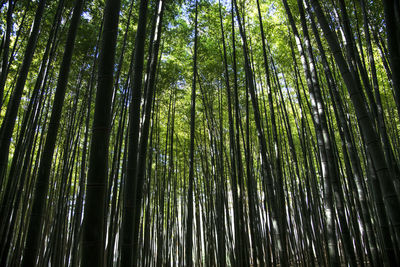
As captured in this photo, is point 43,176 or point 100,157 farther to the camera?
point 43,176

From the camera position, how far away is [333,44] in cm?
167

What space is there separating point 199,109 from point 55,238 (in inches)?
180

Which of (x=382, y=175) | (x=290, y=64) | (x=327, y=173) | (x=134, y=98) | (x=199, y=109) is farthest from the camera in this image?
(x=199, y=109)

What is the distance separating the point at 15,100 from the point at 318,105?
272 centimetres

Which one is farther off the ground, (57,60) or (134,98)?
(57,60)

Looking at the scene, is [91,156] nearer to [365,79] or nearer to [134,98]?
[134,98]

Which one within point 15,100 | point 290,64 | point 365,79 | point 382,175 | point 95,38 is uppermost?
point 290,64

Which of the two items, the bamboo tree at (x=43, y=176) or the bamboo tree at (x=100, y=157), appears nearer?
the bamboo tree at (x=100, y=157)

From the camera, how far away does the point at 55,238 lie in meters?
4.09

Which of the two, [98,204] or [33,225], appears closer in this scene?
[98,204]

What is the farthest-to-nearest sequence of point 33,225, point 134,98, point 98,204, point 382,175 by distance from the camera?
point 134,98 < point 33,225 < point 382,175 < point 98,204

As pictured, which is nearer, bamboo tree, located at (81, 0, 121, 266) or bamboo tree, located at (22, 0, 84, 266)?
bamboo tree, located at (81, 0, 121, 266)

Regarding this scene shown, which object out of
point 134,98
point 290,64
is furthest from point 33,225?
point 290,64

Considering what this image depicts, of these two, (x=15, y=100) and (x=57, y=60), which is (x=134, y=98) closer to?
(x=15, y=100)
